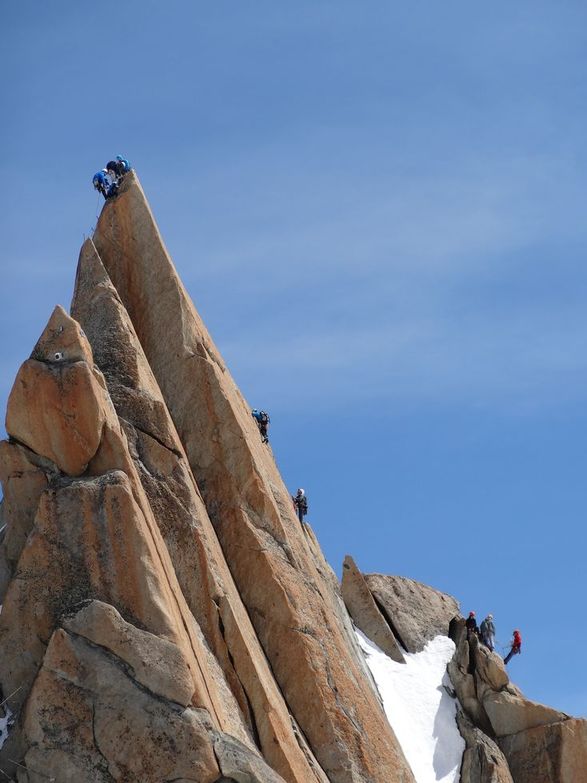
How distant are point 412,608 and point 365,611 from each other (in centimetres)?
293

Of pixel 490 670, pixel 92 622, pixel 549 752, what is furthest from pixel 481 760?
pixel 92 622

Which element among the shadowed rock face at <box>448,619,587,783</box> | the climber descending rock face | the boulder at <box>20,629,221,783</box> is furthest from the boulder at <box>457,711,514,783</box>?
Answer: the boulder at <box>20,629,221,783</box>

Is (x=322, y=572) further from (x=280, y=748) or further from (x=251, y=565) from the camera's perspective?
(x=280, y=748)

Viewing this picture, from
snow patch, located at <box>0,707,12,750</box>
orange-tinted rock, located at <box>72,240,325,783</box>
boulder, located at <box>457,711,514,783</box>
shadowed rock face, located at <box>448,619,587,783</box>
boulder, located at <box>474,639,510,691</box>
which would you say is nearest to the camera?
snow patch, located at <box>0,707,12,750</box>

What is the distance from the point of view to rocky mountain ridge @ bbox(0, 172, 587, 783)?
112ft

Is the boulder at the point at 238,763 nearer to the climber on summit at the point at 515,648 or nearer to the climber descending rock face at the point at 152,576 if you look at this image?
the climber descending rock face at the point at 152,576

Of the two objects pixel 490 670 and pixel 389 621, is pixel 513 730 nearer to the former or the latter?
pixel 490 670

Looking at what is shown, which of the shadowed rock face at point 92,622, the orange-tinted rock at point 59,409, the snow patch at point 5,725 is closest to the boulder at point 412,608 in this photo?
the shadowed rock face at point 92,622

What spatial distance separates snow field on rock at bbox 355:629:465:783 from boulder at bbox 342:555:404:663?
377 millimetres

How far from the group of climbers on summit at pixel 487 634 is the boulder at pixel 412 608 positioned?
235 centimetres

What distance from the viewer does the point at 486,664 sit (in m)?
54.3

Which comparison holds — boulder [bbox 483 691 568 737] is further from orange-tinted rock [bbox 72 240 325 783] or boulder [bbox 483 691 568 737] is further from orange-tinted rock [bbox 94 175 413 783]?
orange-tinted rock [bbox 72 240 325 783]

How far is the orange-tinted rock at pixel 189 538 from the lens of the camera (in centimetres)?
3884

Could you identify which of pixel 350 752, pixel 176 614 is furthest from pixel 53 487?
pixel 350 752
